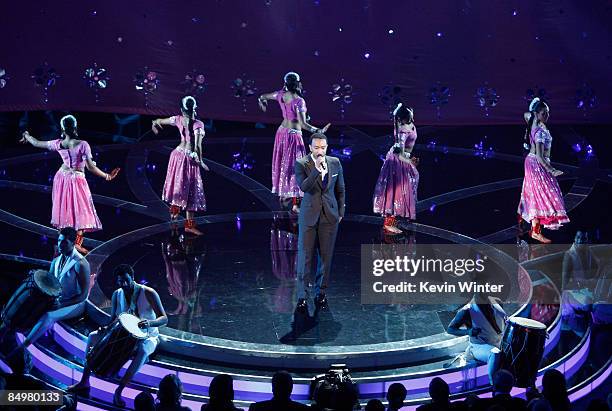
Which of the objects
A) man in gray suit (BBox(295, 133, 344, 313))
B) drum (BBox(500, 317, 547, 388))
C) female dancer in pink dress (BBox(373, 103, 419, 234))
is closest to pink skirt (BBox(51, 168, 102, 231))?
man in gray suit (BBox(295, 133, 344, 313))

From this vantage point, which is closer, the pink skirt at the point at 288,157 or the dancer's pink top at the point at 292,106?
the dancer's pink top at the point at 292,106

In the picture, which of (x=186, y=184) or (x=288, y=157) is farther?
(x=288, y=157)

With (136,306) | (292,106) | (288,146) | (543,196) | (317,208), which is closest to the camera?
(136,306)

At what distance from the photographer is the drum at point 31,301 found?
8695mm

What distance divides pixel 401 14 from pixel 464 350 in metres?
8.21

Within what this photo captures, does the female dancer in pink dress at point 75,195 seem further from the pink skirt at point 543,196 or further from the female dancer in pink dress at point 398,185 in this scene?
the pink skirt at point 543,196

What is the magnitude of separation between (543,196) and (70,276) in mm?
5117

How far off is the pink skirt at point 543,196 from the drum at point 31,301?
5287mm

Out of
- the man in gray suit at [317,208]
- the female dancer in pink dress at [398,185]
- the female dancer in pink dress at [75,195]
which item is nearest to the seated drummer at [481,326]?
the man in gray suit at [317,208]

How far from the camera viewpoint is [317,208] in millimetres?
9375

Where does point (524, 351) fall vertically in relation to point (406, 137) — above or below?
below

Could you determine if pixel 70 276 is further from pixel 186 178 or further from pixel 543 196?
pixel 543 196

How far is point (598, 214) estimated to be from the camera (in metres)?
12.7

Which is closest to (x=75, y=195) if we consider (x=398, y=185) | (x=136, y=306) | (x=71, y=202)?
(x=71, y=202)
